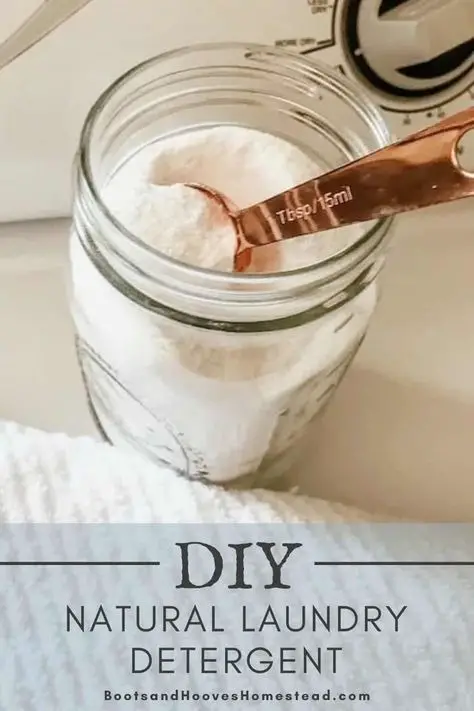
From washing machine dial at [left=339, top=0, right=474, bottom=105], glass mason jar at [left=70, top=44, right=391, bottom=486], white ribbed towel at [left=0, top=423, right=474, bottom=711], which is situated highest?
washing machine dial at [left=339, top=0, right=474, bottom=105]

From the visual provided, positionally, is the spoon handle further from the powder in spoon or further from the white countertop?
the white countertop

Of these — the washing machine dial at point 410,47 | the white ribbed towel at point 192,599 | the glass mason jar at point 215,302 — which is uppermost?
the washing machine dial at point 410,47

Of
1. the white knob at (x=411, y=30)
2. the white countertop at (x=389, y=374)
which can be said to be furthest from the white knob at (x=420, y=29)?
the white countertop at (x=389, y=374)

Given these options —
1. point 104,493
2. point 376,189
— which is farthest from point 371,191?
point 104,493

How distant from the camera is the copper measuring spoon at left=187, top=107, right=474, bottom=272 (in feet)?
0.87

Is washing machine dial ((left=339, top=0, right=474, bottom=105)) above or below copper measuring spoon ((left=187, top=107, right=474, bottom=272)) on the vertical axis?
above

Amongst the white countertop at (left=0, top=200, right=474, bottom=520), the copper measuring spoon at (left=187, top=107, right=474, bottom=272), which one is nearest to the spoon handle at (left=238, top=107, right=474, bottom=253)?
the copper measuring spoon at (left=187, top=107, right=474, bottom=272)

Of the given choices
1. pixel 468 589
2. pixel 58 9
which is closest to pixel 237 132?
pixel 58 9

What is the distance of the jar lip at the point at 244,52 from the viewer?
0.29 m

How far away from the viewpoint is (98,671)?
1.07ft

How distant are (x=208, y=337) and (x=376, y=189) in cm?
7

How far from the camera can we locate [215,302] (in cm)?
30

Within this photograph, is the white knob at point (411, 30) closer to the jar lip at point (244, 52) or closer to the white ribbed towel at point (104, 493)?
the jar lip at point (244, 52)

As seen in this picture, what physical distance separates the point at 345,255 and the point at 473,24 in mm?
108
